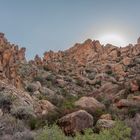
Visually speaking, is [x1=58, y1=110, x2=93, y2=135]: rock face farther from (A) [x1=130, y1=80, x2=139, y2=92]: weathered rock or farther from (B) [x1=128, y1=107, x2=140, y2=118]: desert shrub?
(A) [x1=130, y1=80, x2=139, y2=92]: weathered rock

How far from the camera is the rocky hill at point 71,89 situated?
20500 mm

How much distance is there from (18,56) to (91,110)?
27742 mm

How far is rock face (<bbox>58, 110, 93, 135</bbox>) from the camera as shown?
19.8 meters

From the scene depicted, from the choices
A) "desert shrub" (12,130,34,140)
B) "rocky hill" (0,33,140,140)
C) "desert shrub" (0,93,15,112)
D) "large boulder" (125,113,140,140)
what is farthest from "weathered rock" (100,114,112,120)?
"desert shrub" (12,130,34,140)

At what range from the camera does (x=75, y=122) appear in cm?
2000

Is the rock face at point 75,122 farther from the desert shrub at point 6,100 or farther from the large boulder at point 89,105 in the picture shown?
the desert shrub at point 6,100

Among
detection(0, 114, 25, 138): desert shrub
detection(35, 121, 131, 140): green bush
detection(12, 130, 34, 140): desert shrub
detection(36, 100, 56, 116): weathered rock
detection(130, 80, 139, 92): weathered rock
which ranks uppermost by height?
detection(130, 80, 139, 92): weathered rock

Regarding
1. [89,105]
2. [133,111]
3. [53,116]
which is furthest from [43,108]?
[133,111]

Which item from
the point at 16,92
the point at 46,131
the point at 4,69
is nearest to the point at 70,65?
the point at 4,69

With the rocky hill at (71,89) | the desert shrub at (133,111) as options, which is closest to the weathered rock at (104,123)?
the rocky hill at (71,89)

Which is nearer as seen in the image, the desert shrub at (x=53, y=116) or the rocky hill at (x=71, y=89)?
the rocky hill at (x=71, y=89)

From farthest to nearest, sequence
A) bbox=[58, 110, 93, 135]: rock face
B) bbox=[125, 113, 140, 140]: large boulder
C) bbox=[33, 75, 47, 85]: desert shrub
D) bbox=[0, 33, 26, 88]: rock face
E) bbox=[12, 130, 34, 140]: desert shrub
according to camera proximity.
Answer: bbox=[33, 75, 47, 85]: desert shrub < bbox=[0, 33, 26, 88]: rock face < bbox=[58, 110, 93, 135]: rock face < bbox=[125, 113, 140, 140]: large boulder < bbox=[12, 130, 34, 140]: desert shrub

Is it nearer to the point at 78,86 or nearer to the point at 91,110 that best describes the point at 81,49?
the point at 78,86

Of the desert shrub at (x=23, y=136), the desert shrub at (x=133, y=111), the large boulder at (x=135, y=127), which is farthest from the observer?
the desert shrub at (x=133, y=111)
